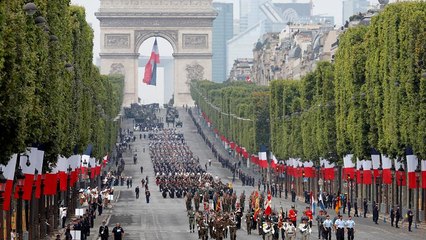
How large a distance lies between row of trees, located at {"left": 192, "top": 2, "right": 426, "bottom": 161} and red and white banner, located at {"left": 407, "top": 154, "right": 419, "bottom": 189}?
44 centimetres

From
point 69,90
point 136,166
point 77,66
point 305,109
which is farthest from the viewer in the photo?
point 136,166

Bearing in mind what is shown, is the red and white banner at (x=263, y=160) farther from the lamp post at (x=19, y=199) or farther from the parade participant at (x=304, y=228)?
the lamp post at (x=19, y=199)

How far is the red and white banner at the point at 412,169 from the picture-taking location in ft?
274

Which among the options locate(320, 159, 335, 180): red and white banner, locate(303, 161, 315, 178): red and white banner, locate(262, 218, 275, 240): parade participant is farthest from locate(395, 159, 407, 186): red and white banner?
locate(303, 161, 315, 178): red and white banner

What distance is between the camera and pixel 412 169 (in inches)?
3307

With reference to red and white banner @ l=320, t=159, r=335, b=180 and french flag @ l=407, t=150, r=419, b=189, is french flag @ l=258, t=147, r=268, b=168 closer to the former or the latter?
red and white banner @ l=320, t=159, r=335, b=180

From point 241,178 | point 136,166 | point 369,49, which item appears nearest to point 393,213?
point 369,49

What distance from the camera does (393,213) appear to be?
84.8m

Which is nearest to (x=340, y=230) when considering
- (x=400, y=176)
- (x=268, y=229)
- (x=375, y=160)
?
(x=268, y=229)

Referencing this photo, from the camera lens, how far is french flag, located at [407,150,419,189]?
83.5 m

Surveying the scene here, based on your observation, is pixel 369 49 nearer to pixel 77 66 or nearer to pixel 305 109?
pixel 77 66

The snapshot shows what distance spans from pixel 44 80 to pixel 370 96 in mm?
38347

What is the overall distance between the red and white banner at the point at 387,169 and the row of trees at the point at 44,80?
55.1ft

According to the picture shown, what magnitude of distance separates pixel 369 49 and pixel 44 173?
3599cm
